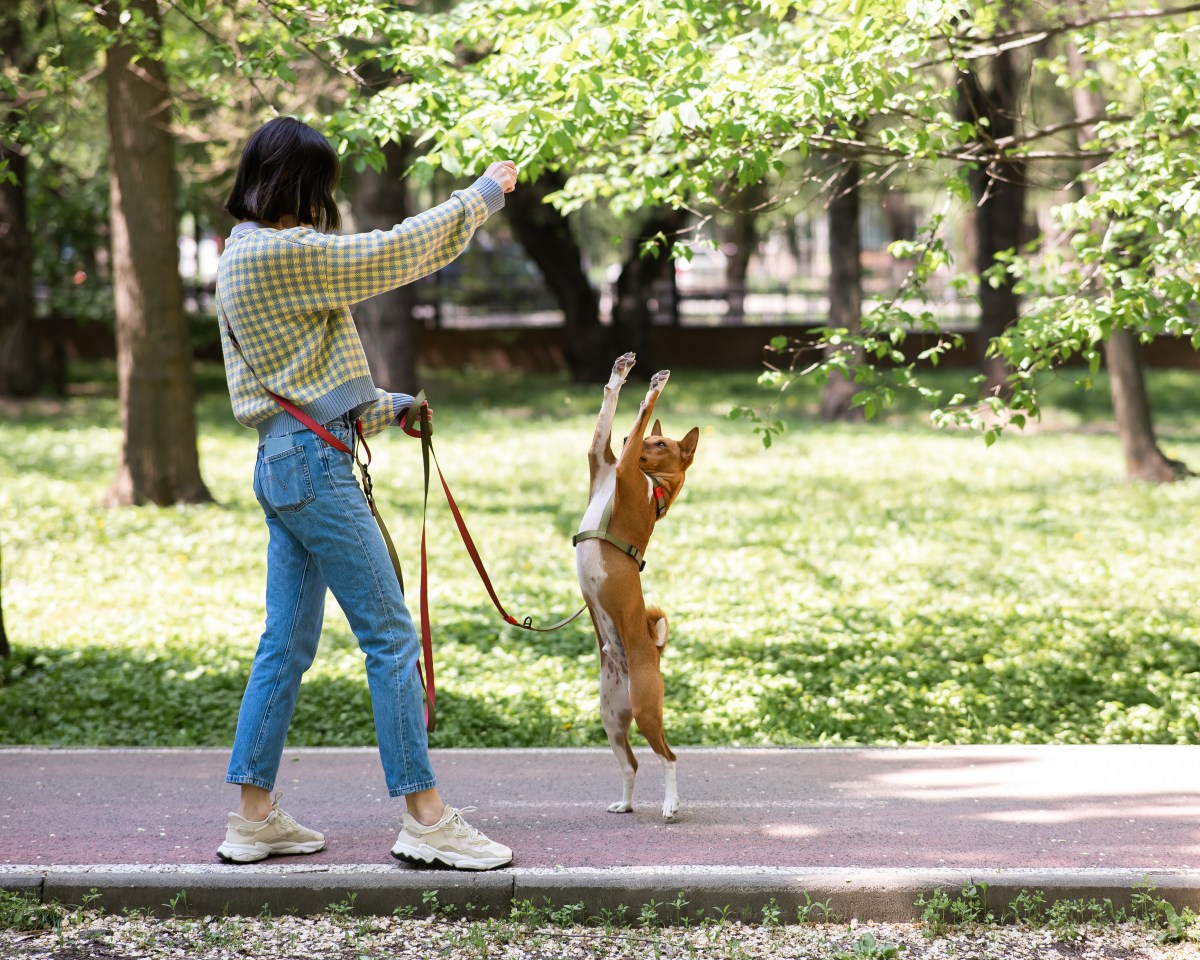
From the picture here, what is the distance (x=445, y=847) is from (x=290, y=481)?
125 centimetres

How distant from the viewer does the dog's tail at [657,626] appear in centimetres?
467

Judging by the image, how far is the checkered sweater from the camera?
393 centimetres

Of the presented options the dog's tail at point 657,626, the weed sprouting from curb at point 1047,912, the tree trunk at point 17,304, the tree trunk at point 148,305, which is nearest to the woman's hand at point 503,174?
the dog's tail at point 657,626

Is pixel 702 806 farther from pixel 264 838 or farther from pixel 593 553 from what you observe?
pixel 264 838

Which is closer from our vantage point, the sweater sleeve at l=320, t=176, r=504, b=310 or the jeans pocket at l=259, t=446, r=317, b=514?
the sweater sleeve at l=320, t=176, r=504, b=310

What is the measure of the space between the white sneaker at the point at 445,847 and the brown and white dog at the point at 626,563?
0.63 meters

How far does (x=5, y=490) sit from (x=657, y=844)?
1070 cm

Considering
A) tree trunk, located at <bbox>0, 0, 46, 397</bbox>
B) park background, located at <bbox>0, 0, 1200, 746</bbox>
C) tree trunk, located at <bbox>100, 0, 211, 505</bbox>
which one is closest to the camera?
park background, located at <bbox>0, 0, 1200, 746</bbox>

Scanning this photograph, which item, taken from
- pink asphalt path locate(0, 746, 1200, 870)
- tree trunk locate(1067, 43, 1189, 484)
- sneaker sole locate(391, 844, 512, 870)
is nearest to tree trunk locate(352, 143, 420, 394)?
tree trunk locate(1067, 43, 1189, 484)

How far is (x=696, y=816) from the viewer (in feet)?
15.9

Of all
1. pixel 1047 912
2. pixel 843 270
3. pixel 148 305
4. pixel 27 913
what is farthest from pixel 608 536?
pixel 843 270

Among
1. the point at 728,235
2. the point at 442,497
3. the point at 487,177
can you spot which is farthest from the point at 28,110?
the point at 728,235

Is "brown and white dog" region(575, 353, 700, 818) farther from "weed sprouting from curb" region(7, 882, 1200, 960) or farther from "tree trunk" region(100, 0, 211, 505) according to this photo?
"tree trunk" region(100, 0, 211, 505)

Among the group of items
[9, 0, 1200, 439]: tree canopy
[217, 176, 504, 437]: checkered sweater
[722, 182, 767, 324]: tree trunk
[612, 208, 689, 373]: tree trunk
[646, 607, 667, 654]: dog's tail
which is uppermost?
[722, 182, 767, 324]: tree trunk
